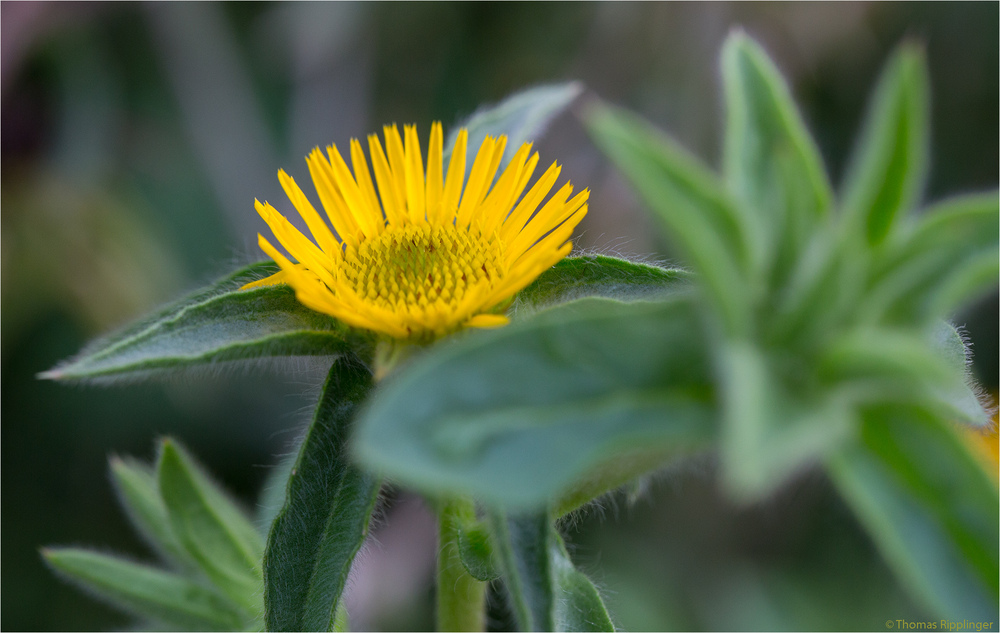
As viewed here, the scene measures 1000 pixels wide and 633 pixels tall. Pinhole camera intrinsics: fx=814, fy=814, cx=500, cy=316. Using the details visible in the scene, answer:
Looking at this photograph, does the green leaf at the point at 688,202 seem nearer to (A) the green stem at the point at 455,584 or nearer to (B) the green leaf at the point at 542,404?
(B) the green leaf at the point at 542,404

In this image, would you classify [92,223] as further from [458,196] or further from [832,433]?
[832,433]

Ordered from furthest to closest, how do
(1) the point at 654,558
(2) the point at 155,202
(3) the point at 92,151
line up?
(2) the point at 155,202 → (3) the point at 92,151 → (1) the point at 654,558

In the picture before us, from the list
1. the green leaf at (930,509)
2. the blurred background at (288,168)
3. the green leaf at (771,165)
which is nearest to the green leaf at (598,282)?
the green leaf at (771,165)

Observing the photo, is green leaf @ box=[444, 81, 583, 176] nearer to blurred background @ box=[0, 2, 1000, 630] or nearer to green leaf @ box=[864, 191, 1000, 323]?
green leaf @ box=[864, 191, 1000, 323]

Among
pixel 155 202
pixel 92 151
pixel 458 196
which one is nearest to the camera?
pixel 458 196

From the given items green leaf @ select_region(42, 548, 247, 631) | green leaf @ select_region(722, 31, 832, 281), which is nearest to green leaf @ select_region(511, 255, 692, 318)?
green leaf @ select_region(722, 31, 832, 281)

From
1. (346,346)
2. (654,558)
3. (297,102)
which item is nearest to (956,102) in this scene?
(654,558)

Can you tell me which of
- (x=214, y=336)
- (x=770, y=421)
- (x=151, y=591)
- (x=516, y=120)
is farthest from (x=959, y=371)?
(x=151, y=591)
